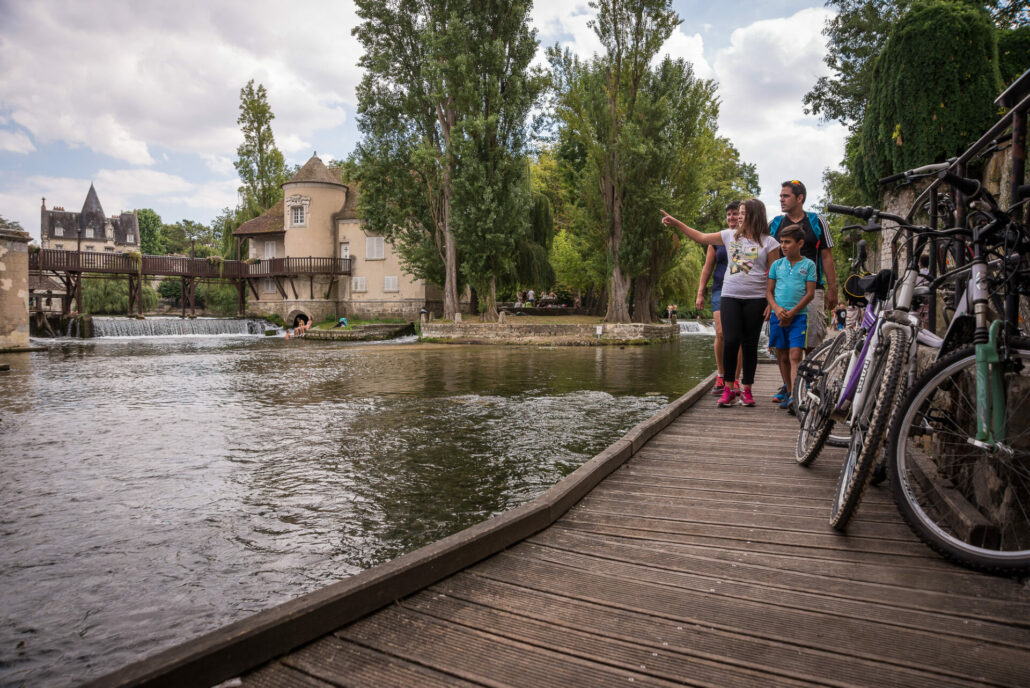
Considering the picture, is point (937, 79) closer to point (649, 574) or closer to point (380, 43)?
point (649, 574)

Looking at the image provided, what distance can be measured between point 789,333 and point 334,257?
40.1m

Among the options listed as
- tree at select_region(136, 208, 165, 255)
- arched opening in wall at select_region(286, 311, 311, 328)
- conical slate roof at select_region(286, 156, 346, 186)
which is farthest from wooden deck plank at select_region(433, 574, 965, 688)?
tree at select_region(136, 208, 165, 255)

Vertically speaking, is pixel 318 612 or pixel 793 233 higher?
pixel 793 233

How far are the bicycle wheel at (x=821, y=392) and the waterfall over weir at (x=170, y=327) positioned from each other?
35754 mm

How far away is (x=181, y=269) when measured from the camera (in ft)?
138

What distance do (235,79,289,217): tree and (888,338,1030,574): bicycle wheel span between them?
171 ft

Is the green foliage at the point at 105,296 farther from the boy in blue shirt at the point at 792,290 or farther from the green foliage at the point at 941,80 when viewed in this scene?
the boy in blue shirt at the point at 792,290

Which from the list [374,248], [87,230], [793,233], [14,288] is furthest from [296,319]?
[87,230]

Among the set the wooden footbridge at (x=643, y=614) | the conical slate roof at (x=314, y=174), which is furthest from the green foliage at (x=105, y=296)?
the wooden footbridge at (x=643, y=614)

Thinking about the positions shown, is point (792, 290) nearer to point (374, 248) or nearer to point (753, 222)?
point (753, 222)

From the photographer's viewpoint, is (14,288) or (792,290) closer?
(792,290)

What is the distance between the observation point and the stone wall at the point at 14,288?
59.8 ft

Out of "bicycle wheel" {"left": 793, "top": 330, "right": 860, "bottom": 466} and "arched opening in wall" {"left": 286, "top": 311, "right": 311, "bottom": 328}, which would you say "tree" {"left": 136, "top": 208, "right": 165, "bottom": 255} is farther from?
"bicycle wheel" {"left": 793, "top": 330, "right": 860, "bottom": 466}

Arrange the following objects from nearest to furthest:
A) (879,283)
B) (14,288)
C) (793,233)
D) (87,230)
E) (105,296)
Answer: (879,283) → (793,233) → (14,288) → (105,296) → (87,230)
